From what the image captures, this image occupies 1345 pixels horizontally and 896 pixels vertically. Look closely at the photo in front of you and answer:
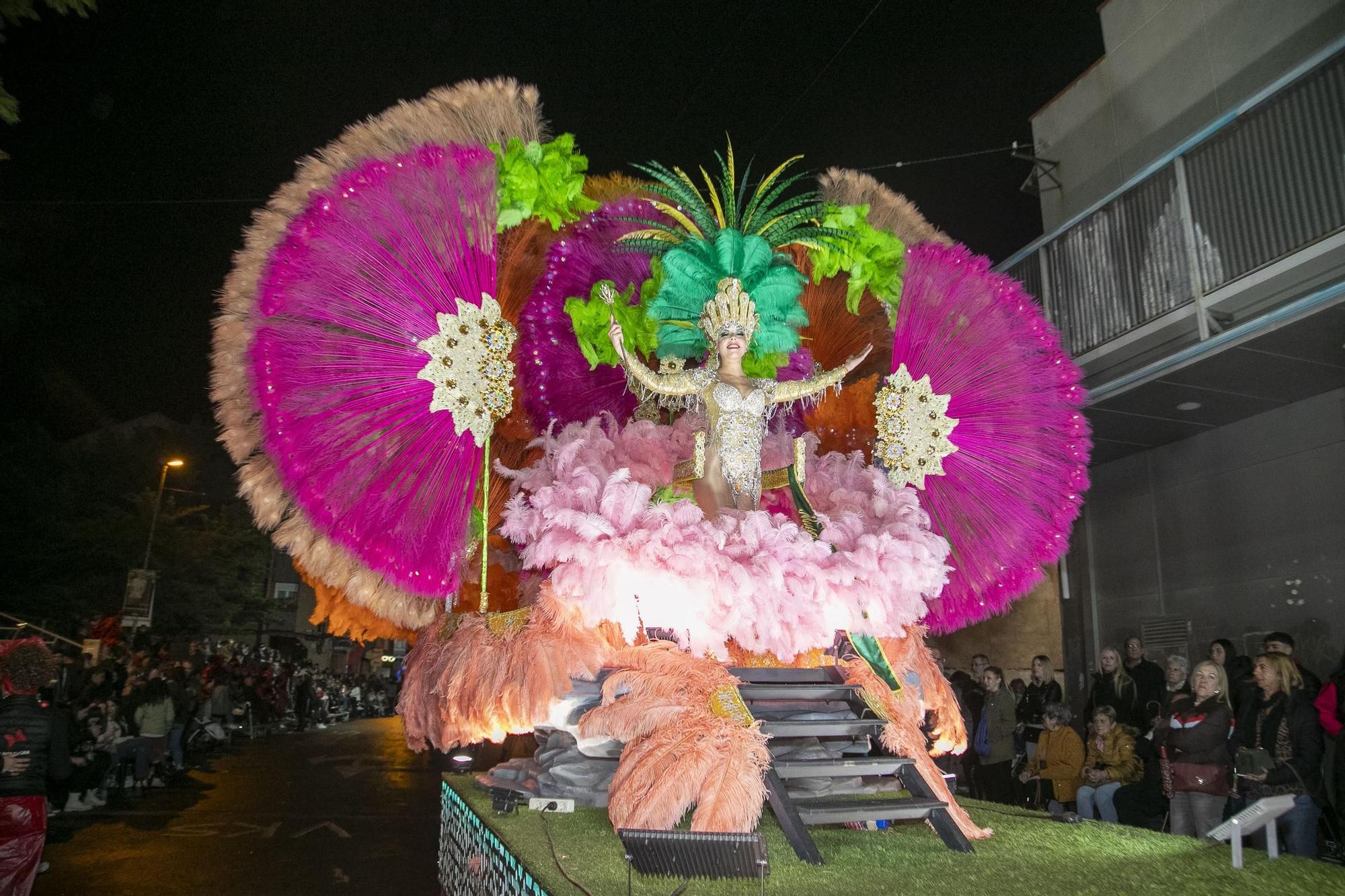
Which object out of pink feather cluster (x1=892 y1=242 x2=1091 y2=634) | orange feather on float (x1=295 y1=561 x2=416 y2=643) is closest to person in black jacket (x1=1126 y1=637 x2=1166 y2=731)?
pink feather cluster (x1=892 y1=242 x2=1091 y2=634)

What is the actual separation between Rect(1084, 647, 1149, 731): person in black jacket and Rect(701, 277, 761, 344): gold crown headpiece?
443cm

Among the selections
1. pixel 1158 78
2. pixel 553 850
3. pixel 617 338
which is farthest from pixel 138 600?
pixel 1158 78

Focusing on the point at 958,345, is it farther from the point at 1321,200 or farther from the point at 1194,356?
the point at 1321,200

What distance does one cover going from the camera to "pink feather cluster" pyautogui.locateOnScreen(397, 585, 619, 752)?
12.3 ft

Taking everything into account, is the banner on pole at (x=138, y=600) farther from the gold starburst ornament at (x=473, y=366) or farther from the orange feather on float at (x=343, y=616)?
the gold starburst ornament at (x=473, y=366)

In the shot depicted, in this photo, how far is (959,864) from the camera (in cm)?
317

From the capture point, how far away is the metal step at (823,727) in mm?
3572

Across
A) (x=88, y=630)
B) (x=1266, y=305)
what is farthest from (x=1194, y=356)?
(x=88, y=630)

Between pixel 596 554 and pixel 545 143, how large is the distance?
244cm

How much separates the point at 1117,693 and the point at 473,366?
5.61 m

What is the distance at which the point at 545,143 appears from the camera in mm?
4754

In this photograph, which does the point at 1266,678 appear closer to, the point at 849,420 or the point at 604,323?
the point at 849,420

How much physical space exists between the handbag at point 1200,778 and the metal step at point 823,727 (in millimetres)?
2568

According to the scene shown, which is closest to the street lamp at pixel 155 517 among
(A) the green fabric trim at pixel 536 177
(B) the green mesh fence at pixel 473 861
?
(B) the green mesh fence at pixel 473 861
